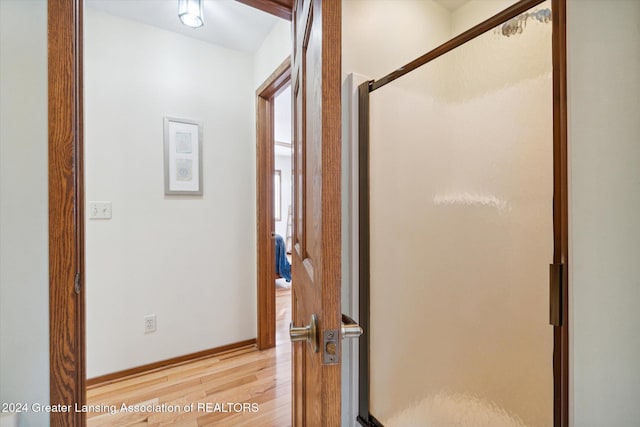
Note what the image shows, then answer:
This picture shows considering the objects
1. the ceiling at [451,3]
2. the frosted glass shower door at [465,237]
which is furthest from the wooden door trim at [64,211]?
the ceiling at [451,3]

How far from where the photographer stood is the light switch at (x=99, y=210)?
1.75 m

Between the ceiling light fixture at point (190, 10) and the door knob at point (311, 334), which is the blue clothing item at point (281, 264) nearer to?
the ceiling light fixture at point (190, 10)

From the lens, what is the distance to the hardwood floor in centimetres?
150

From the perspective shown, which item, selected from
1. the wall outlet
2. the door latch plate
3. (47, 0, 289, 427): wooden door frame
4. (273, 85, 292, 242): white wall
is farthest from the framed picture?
(273, 85, 292, 242): white wall

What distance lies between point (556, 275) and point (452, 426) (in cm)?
66

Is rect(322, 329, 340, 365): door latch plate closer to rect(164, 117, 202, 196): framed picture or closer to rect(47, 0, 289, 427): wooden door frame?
rect(47, 0, 289, 427): wooden door frame

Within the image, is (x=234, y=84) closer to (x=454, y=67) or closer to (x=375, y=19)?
(x=375, y=19)

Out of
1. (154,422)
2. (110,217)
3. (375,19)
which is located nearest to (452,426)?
(154,422)

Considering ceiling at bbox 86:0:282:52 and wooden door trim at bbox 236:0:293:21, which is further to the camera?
ceiling at bbox 86:0:282:52

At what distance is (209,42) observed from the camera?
2084 millimetres

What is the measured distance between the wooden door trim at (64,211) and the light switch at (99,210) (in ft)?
3.67

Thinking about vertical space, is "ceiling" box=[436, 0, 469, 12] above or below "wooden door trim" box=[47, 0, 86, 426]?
above
